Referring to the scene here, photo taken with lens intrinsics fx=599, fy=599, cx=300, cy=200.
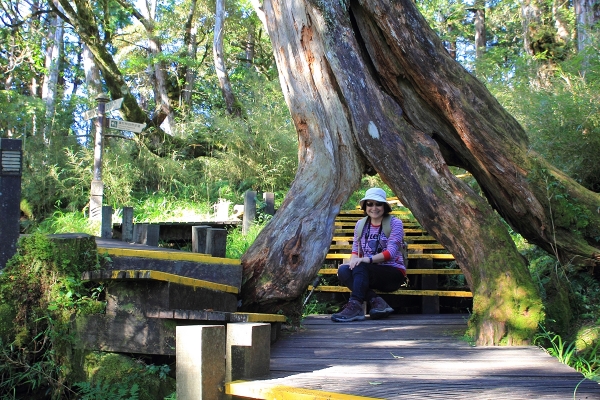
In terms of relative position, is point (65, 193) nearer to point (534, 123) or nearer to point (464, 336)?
point (534, 123)

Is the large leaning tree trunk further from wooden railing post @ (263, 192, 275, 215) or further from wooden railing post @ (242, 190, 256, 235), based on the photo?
wooden railing post @ (263, 192, 275, 215)

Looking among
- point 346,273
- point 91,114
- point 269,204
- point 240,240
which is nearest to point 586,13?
point 269,204

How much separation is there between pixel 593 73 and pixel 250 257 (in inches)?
262

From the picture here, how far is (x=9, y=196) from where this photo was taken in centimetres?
→ 543

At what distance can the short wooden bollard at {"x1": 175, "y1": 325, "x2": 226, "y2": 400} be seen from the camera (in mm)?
3408

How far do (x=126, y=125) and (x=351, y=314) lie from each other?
298 inches

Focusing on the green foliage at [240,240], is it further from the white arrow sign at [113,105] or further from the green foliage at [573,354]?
the green foliage at [573,354]

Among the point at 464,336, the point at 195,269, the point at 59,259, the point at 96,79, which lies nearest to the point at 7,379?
the point at 59,259

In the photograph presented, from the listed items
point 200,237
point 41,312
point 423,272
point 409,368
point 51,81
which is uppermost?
point 51,81

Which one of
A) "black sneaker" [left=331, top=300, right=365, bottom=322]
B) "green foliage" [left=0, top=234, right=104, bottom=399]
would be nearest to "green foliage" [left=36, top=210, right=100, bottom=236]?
"black sneaker" [left=331, top=300, right=365, bottom=322]

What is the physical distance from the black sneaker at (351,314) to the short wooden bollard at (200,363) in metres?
2.86

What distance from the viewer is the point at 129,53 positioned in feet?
80.0

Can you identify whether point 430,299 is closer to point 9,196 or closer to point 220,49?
point 9,196

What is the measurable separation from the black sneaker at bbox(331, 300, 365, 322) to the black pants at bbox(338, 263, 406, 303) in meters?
0.06
